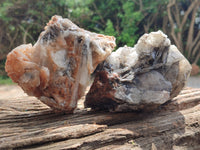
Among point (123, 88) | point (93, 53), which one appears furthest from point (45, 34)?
point (123, 88)

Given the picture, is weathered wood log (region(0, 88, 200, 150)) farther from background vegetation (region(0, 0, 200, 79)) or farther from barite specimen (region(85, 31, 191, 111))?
background vegetation (region(0, 0, 200, 79))

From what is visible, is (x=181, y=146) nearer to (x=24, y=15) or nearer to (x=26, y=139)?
(x=26, y=139)

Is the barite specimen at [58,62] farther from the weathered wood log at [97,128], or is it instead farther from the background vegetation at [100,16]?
the background vegetation at [100,16]

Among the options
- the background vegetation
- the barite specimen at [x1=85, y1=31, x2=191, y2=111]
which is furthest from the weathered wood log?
the background vegetation

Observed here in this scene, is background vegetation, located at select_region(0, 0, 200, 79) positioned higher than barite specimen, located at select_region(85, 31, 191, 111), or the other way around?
background vegetation, located at select_region(0, 0, 200, 79)

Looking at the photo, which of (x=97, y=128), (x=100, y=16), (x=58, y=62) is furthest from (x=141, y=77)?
(x=100, y=16)

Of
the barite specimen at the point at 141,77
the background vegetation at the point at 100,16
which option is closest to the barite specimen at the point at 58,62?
the barite specimen at the point at 141,77
